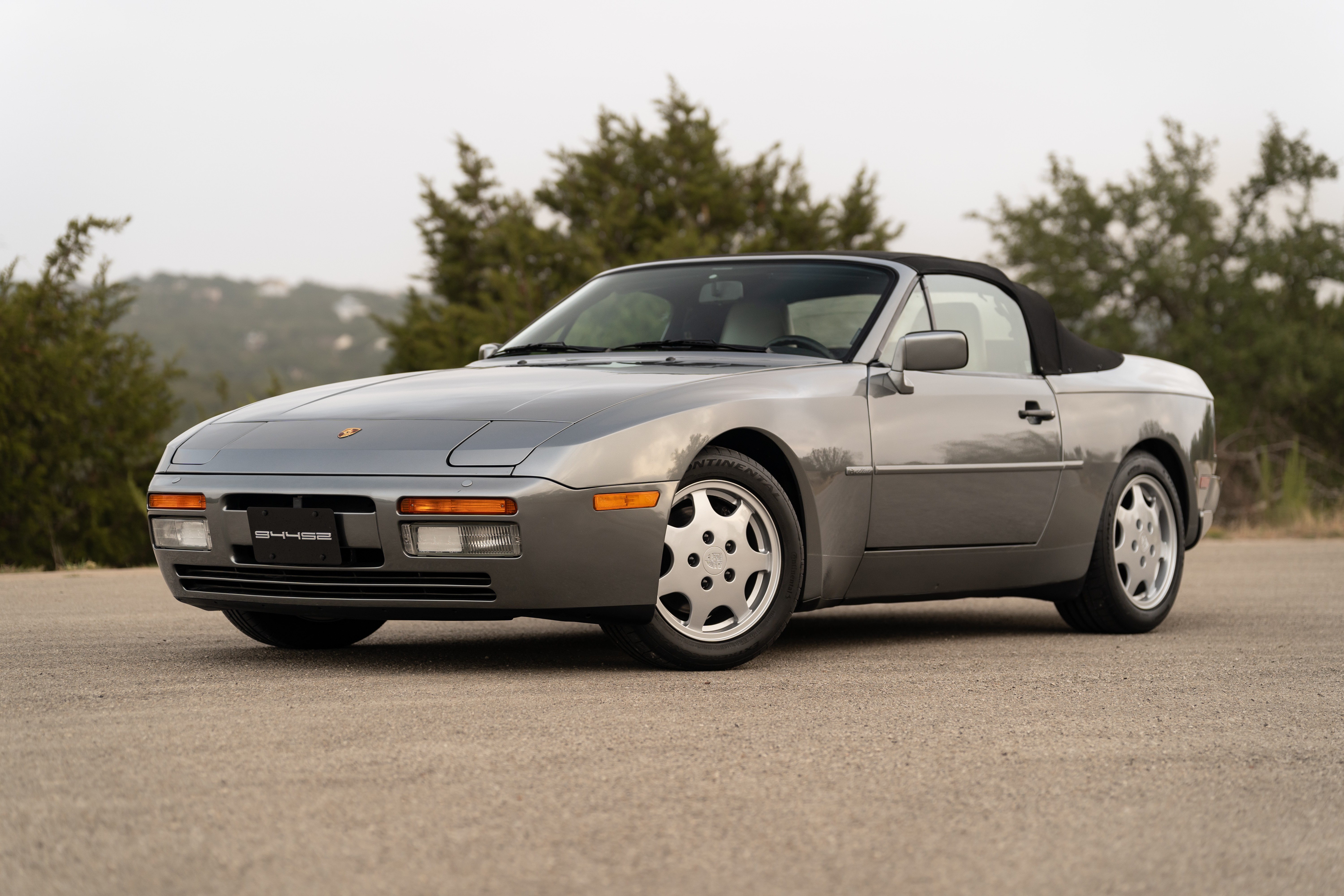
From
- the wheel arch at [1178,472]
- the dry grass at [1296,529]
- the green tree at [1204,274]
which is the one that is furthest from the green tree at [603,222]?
the wheel arch at [1178,472]

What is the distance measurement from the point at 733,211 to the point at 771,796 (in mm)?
31727

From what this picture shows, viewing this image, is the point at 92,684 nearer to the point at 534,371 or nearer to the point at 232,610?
the point at 232,610

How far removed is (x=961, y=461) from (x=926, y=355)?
1.58 ft

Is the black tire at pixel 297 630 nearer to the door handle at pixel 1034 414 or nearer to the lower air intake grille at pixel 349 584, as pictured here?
the lower air intake grille at pixel 349 584

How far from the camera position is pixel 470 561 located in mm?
4828

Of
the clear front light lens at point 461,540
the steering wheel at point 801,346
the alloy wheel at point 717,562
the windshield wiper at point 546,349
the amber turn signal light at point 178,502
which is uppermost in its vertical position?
the windshield wiper at point 546,349

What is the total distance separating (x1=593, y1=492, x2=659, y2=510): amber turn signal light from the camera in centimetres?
489

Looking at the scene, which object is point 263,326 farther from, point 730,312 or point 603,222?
point 730,312

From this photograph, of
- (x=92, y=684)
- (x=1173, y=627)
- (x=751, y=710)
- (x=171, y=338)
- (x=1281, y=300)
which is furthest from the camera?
(x=171, y=338)

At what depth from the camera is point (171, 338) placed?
143m

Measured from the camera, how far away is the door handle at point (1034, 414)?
6473 mm

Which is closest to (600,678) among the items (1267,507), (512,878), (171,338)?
(512,878)

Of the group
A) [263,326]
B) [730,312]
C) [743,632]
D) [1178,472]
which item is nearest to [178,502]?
[743,632]

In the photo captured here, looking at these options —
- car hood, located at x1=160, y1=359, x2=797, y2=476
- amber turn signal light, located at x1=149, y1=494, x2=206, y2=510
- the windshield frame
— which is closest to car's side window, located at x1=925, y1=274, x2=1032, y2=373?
the windshield frame
